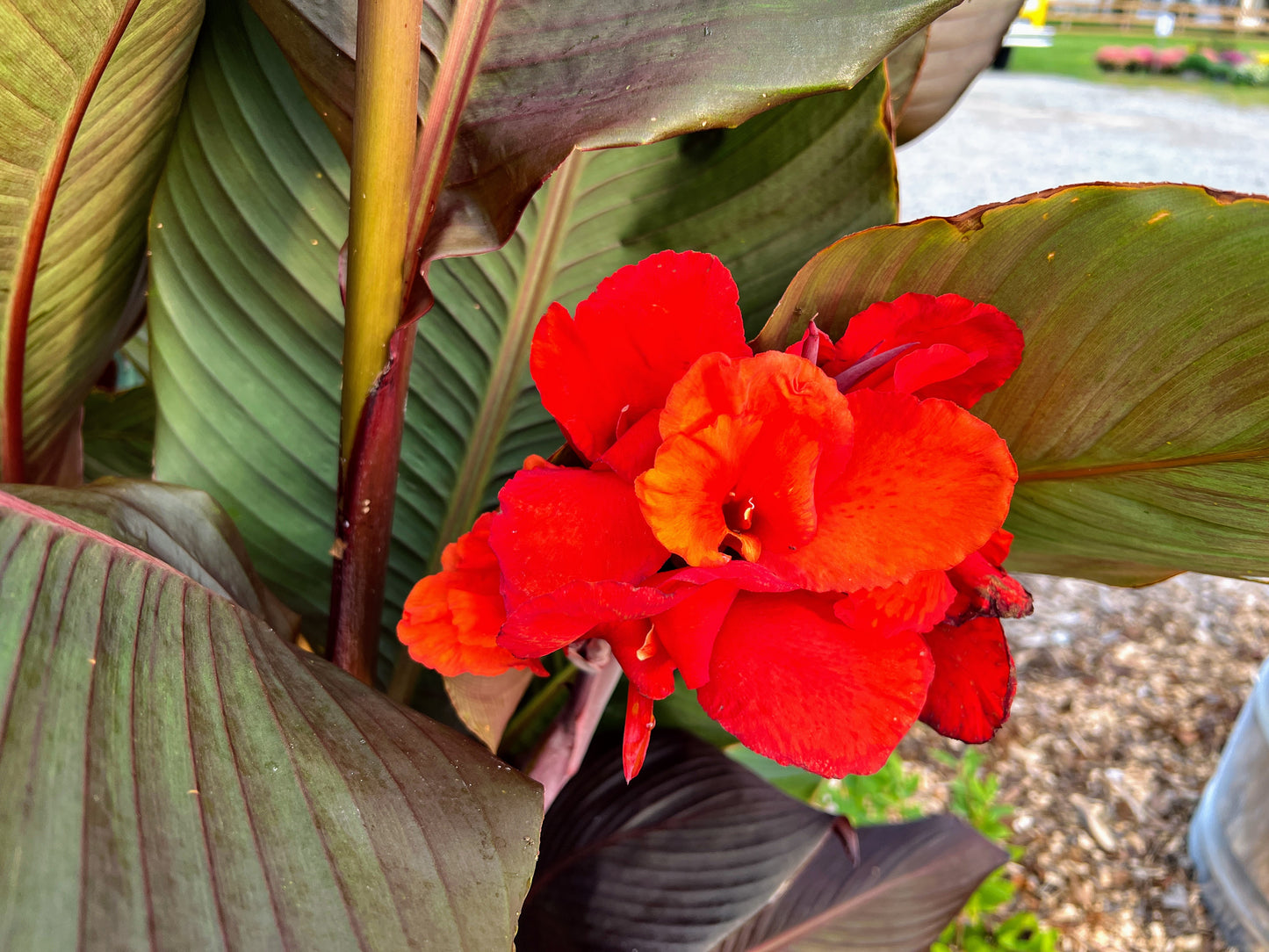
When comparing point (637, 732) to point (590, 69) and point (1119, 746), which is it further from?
point (1119, 746)

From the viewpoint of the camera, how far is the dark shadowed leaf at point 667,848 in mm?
462

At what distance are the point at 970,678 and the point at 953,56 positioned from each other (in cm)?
42

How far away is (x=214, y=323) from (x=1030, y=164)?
6.13 metres

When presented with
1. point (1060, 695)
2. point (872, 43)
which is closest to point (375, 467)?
point (872, 43)

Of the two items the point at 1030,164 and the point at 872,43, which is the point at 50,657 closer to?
the point at 872,43

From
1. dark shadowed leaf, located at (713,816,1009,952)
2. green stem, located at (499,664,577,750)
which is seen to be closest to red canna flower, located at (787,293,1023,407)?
green stem, located at (499,664,577,750)

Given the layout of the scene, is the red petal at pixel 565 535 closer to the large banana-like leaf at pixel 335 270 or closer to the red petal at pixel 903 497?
the red petal at pixel 903 497

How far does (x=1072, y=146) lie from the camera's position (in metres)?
6.19

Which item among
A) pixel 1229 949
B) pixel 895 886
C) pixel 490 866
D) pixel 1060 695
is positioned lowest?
pixel 1229 949

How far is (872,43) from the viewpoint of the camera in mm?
287

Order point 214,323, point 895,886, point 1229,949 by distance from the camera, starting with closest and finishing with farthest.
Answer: point 214,323, point 895,886, point 1229,949

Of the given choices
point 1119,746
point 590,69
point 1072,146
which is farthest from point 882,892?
point 1072,146

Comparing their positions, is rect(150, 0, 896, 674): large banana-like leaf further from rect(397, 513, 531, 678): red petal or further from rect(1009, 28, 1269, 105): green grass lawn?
rect(1009, 28, 1269, 105): green grass lawn

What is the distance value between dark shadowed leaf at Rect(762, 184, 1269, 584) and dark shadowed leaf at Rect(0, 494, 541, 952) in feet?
0.58
